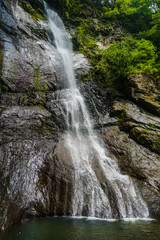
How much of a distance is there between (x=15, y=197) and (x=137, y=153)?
567cm

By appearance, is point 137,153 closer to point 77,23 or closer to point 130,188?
point 130,188

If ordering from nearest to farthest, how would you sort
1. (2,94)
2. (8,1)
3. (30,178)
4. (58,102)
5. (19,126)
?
1. (30,178)
2. (19,126)
3. (2,94)
4. (58,102)
5. (8,1)

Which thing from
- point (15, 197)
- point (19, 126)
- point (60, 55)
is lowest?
point (15, 197)

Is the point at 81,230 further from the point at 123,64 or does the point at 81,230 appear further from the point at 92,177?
the point at 123,64

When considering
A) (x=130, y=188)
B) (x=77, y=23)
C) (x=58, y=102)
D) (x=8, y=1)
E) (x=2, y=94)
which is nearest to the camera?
(x=130, y=188)

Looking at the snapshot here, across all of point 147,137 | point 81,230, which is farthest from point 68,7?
point 81,230

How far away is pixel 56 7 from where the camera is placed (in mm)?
17141

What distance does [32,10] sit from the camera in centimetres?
1371

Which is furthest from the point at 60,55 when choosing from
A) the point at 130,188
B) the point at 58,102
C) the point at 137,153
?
the point at 130,188

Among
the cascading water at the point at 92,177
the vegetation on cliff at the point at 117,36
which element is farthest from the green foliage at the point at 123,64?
the cascading water at the point at 92,177

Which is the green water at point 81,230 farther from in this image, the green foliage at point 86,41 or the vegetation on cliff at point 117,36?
the green foliage at point 86,41

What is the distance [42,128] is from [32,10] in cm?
1168

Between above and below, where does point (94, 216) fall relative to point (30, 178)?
below

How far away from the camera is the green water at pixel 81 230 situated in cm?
360
